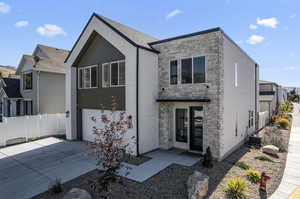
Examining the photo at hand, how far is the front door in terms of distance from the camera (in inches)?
367

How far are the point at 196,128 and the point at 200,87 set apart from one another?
2.33 meters

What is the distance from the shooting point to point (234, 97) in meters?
10.2

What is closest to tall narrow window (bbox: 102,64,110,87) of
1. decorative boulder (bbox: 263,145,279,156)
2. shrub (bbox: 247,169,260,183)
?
shrub (bbox: 247,169,260,183)

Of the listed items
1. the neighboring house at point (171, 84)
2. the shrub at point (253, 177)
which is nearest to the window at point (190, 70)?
the neighboring house at point (171, 84)

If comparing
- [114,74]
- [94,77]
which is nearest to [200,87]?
[114,74]

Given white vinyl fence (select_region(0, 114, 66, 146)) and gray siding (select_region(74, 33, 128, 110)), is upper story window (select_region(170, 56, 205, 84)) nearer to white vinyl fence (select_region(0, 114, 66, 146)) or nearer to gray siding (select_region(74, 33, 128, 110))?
gray siding (select_region(74, 33, 128, 110))

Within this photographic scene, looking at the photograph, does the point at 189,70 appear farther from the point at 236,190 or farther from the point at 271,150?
the point at 271,150

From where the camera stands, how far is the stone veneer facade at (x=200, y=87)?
330 inches

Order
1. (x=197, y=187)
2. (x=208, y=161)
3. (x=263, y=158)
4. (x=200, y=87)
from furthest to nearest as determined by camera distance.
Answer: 1. (x=200, y=87)
2. (x=263, y=158)
3. (x=208, y=161)
4. (x=197, y=187)

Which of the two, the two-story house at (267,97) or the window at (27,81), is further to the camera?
the two-story house at (267,97)

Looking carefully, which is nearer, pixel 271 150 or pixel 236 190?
pixel 236 190

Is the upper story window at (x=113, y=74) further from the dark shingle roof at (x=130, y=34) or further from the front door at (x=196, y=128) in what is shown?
the front door at (x=196, y=128)

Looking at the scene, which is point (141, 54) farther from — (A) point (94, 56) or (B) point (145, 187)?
(B) point (145, 187)

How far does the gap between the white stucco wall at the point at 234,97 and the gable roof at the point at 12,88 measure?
20.7 m
